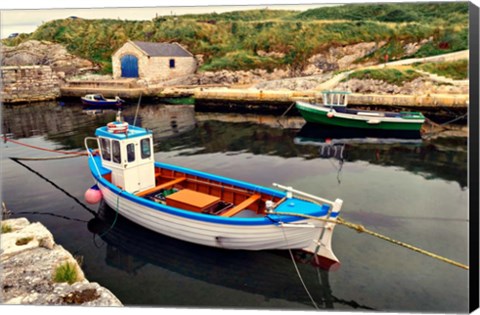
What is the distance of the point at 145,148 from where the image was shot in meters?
10.7

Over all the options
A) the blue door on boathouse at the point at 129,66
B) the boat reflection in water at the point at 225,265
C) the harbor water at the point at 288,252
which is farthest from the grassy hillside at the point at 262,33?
the boat reflection in water at the point at 225,265

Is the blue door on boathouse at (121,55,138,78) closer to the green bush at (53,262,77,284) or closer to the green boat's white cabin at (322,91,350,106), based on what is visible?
the green boat's white cabin at (322,91,350,106)

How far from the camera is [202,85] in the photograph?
41.7 meters

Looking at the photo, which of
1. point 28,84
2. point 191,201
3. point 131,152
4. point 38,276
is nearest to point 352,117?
point 131,152

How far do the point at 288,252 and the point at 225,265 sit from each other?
151 cm

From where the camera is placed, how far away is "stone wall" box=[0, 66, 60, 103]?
37.2 metres

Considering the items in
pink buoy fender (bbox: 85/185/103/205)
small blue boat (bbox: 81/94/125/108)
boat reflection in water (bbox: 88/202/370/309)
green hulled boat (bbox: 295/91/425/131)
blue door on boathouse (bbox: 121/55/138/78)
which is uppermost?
blue door on boathouse (bbox: 121/55/138/78)

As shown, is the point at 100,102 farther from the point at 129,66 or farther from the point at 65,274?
the point at 65,274

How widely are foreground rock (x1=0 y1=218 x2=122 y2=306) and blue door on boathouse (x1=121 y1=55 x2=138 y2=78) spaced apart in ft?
113

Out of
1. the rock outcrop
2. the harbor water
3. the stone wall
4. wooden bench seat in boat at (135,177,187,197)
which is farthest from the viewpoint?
the rock outcrop

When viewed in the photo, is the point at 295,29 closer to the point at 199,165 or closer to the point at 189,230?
the point at 199,165

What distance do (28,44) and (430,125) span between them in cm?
4203

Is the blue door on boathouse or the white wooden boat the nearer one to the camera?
the white wooden boat

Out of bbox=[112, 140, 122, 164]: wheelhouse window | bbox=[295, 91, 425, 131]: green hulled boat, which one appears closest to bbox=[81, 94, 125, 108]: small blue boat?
bbox=[295, 91, 425, 131]: green hulled boat
